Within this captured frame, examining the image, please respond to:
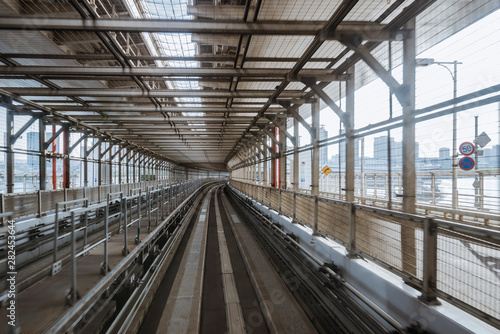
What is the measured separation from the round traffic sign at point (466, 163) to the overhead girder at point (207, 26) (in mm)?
3479

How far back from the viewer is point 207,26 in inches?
160

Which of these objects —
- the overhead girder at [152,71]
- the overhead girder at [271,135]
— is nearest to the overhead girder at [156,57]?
the overhead girder at [152,71]

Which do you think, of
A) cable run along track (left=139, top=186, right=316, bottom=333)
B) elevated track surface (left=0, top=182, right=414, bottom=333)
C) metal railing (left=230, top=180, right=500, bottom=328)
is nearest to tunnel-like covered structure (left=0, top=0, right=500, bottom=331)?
metal railing (left=230, top=180, right=500, bottom=328)

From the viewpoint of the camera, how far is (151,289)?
14.0ft

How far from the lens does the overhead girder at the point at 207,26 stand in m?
3.92

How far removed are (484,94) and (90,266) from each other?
4993 mm

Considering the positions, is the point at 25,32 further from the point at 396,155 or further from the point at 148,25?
the point at 396,155

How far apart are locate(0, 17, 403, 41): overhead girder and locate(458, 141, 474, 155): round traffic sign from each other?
312 centimetres

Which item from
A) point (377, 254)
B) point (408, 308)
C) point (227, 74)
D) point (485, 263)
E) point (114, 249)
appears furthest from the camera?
point (227, 74)

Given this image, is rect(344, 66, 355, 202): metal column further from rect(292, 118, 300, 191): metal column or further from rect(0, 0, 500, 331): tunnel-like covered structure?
rect(292, 118, 300, 191): metal column

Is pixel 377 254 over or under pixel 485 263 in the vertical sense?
under

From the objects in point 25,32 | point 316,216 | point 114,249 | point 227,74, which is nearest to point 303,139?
point 227,74

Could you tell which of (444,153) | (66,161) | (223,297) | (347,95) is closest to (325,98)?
(347,95)

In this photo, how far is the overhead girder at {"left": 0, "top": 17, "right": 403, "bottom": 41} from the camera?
154 inches
